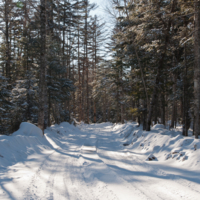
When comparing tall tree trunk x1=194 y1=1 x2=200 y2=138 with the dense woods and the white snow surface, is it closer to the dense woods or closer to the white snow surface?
the dense woods

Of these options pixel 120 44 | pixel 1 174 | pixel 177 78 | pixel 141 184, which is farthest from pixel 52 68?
pixel 141 184

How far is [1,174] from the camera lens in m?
4.55

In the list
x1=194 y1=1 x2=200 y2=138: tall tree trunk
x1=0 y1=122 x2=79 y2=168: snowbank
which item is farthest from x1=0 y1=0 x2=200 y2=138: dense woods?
x1=0 y1=122 x2=79 y2=168: snowbank

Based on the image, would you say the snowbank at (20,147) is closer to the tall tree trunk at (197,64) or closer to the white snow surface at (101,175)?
the white snow surface at (101,175)

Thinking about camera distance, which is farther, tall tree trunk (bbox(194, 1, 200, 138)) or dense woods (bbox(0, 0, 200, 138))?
dense woods (bbox(0, 0, 200, 138))

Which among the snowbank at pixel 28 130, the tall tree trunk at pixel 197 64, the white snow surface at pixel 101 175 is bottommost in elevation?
the white snow surface at pixel 101 175

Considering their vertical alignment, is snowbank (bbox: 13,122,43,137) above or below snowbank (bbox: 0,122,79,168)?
above

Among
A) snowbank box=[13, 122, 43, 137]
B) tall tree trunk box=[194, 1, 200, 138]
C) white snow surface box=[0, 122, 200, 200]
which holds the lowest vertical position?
white snow surface box=[0, 122, 200, 200]

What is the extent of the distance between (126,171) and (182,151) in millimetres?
2312

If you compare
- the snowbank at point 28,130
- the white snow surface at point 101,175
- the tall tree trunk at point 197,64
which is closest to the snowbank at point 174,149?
the white snow surface at point 101,175

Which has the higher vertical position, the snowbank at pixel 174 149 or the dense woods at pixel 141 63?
the dense woods at pixel 141 63

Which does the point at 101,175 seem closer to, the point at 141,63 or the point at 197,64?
the point at 197,64

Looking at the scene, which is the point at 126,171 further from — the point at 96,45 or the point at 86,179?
the point at 96,45

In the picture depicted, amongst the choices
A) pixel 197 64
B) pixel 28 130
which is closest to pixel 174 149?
pixel 197 64
